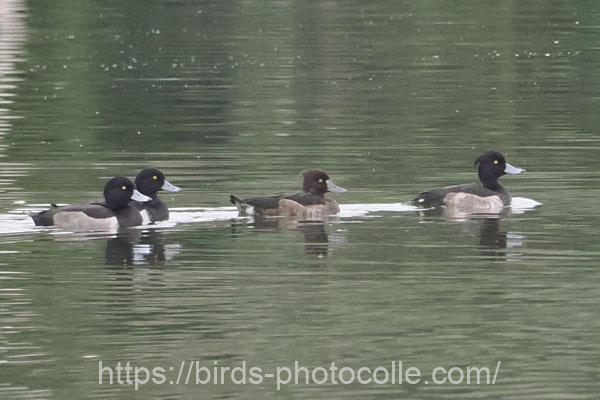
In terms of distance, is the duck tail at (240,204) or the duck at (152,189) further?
the duck at (152,189)

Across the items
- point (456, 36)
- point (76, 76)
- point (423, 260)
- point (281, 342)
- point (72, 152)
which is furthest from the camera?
point (456, 36)

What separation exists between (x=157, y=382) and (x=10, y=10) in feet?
162

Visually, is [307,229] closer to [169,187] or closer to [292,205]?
[292,205]

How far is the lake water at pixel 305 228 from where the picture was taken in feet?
46.7

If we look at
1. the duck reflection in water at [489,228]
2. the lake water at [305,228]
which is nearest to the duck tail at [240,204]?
the lake water at [305,228]

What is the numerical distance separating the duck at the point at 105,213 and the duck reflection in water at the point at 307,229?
1.26 m

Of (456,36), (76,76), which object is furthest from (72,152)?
(456,36)

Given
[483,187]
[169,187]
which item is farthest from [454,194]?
[169,187]

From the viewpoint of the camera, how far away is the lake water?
561 inches

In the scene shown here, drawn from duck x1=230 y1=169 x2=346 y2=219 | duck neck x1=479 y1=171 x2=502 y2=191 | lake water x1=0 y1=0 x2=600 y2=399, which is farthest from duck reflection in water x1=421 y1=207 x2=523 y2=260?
duck x1=230 y1=169 x2=346 y2=219

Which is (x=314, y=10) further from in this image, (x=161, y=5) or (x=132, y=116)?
(x=132, y=116)

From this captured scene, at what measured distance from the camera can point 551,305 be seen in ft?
52.1

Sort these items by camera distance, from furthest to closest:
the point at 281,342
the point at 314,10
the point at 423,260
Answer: the point at 314,10, the point at 423,260, the point at 281,342

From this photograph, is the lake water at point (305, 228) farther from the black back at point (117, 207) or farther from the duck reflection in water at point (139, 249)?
the black back at point (117, 207)
